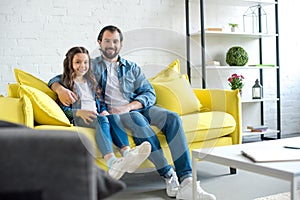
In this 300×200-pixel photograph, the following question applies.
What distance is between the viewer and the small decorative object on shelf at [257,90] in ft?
14.4

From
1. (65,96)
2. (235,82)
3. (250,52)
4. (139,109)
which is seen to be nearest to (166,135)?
(139,109)

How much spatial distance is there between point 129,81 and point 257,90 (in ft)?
6.49

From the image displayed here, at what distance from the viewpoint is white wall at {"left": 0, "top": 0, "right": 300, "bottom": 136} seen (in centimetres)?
333

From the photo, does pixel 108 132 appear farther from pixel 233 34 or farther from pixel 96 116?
pixel 233 34

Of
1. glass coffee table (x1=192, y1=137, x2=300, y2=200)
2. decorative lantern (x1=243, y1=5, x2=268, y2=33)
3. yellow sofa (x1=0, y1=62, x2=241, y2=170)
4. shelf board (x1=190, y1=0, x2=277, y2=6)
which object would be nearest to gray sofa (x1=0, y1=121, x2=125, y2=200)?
glass coffee table (x1=192, y1=137, x2=300, y2=200)

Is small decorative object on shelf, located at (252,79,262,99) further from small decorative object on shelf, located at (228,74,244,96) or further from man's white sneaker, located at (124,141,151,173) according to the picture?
man's white sneaker, located at (124,141,151,173)

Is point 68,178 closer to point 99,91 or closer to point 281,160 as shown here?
point 281,160

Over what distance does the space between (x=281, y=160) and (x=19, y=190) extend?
1395 millimetres

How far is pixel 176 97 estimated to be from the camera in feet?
10.4

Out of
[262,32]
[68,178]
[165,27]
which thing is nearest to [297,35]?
[262,32]

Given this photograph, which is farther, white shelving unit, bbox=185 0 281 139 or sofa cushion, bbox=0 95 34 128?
white shelving unit, bbox=185 0 281 139

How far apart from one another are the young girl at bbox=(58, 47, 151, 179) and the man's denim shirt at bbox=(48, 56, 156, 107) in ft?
0.19

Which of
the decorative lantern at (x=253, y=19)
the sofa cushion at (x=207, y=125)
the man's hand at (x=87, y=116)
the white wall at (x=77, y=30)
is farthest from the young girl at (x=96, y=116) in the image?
the decorative lantern at (x=253, y=19)

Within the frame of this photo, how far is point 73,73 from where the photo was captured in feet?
9.05
